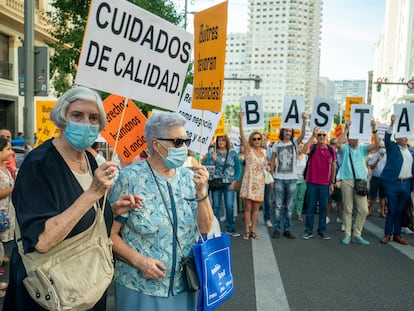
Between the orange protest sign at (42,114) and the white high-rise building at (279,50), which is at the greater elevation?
the white high-rise building at (279,50)

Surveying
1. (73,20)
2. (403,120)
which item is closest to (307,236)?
(403,120)

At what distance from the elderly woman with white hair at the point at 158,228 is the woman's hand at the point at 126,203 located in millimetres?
79

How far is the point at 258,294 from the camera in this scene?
15.4 feet

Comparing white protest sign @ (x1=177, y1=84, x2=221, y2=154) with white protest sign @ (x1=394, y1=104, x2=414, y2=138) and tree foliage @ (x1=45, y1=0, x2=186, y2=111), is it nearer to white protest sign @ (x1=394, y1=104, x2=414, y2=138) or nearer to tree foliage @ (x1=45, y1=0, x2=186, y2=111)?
white protest sign @ (x1=394, y1=104, x2=414, y2=138)

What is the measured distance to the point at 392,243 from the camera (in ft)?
24.0

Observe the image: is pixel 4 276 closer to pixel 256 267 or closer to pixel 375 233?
pixel 256 267

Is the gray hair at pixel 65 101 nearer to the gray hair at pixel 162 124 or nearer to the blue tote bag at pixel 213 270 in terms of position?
the gray hair at pixel 162 124

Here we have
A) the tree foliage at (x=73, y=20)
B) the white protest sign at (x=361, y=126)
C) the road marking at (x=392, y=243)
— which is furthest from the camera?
the tree foliage at (x=73, y=20)

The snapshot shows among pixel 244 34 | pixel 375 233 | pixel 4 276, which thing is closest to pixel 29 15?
pixel 4 276

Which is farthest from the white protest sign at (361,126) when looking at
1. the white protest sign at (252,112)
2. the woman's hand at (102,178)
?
the woman's hand at (102,178)

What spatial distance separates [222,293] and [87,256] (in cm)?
94

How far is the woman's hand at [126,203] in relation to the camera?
2193 mm

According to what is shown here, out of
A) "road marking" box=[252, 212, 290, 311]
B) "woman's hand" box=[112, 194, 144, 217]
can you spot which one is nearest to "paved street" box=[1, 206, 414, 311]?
"road marking" box=[252, 212, 290, 311]

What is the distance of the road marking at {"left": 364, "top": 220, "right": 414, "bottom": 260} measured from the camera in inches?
265
